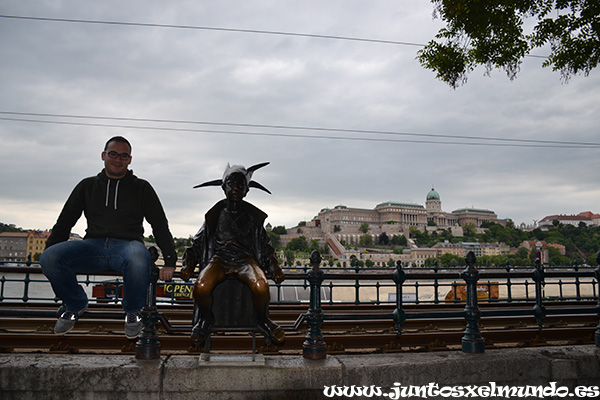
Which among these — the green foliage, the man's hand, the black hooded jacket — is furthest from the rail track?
the green foliage

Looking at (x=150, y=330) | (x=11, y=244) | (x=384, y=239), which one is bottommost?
(x=150, y=330)

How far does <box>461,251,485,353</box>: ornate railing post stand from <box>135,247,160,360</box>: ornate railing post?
107 inches

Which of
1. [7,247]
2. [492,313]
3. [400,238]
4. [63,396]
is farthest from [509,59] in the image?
[400,238]

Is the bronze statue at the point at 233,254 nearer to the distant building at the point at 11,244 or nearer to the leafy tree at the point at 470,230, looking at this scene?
the distant building at the point at 11,244

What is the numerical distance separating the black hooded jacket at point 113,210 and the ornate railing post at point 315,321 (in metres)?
1.26

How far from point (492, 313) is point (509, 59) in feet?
20.7

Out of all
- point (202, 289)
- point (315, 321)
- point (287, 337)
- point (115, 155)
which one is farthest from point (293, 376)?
point (115, 155)

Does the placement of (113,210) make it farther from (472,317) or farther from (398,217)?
(398,217)

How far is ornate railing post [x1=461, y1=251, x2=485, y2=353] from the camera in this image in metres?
4.02

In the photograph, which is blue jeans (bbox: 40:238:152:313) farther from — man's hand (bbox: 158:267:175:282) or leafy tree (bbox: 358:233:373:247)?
leafy tree (bbox: 358:233:373:247)

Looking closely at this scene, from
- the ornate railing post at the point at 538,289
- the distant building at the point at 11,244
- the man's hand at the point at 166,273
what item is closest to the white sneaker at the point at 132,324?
the man's hand at the point at 166,273

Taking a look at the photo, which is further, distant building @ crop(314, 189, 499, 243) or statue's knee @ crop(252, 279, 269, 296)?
distant building @ crop(314, 189, 499, 243)

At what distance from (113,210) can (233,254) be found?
1.09m

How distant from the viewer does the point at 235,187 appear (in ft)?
12.7
